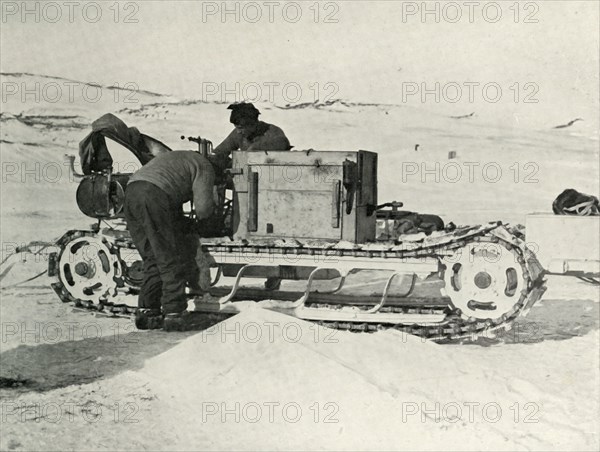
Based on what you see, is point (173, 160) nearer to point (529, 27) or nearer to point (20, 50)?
point (20, 50)

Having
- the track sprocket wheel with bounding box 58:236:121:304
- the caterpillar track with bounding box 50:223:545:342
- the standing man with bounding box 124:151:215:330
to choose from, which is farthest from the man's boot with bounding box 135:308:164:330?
the track sprocket wheel with bounding box 58:236:121:304

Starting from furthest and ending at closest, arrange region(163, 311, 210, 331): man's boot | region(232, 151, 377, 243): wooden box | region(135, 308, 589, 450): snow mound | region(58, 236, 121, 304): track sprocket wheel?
region(58, 236, 121, 304): track sprocket wheel
region(163, 311, 210, 331): man's boot
region(232, 151, 377, 243): wooden box
region(135, 308, 589, 450): snow mound

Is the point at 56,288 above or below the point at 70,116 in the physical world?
below

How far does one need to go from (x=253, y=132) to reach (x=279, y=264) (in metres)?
1.37

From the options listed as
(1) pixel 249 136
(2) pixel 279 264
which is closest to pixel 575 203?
(2) pixel 279 264

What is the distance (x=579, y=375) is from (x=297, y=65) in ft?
19.3

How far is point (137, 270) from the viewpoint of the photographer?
28.7ft

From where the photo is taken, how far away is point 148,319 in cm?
823

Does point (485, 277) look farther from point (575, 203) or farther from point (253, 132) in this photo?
point (253, 132)

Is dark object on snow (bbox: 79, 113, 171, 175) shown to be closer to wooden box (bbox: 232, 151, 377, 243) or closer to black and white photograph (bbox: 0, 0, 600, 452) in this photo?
black and white photograph (bbox: 0, 0, 600, 452)

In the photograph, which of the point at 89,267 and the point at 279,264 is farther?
the point at 89,267

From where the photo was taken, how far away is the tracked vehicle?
765cm

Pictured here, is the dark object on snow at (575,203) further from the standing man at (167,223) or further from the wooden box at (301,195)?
the standing man at (167,223)

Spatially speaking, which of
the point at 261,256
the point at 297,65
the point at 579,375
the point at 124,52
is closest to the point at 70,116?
the point at 124,52
